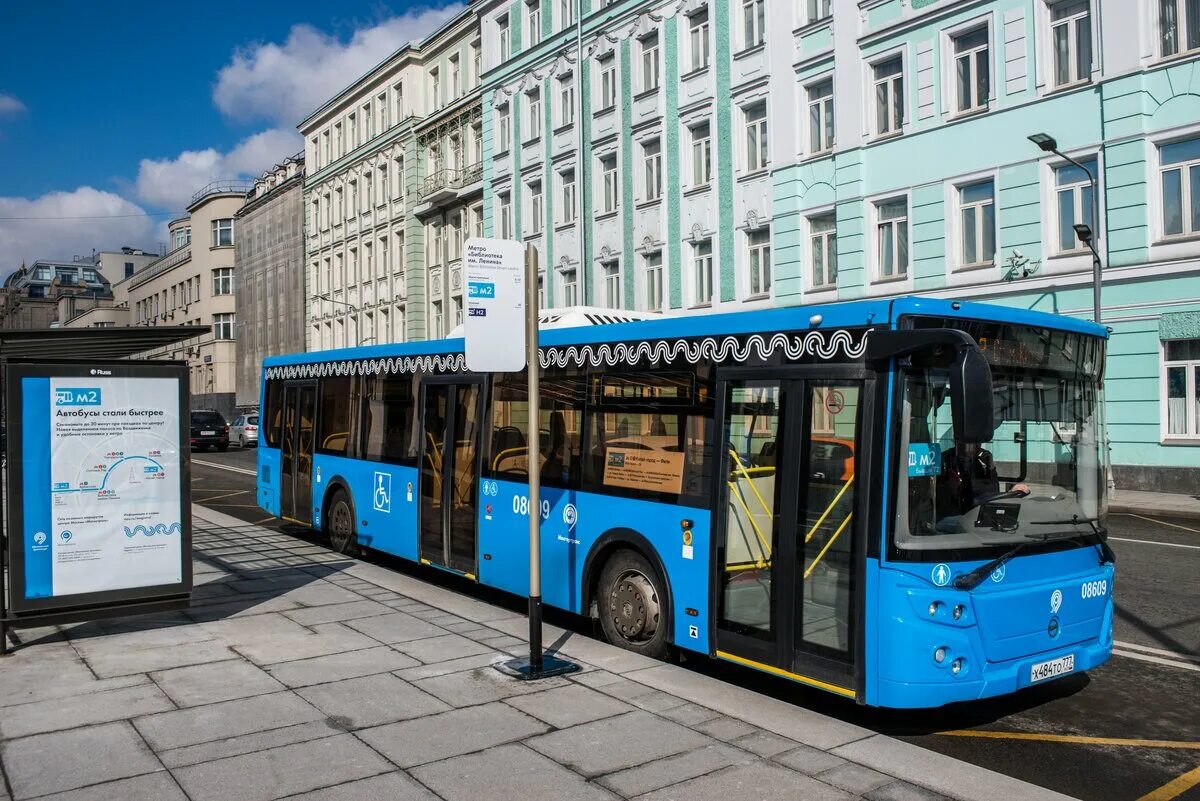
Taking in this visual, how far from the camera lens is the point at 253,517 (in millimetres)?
18562

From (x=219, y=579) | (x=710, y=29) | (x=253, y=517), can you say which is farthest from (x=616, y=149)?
(x=219, y=579)

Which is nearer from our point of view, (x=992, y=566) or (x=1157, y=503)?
(x=992, y=566)

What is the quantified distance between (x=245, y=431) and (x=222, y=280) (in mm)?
34917

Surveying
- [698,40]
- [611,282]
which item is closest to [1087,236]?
[698,40]

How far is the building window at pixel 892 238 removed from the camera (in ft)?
81.5

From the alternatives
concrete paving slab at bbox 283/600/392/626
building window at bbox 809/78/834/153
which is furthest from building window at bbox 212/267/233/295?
concrete paving slab at bbox 283/600/392/626

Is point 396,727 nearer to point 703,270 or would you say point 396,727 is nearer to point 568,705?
point 568,705

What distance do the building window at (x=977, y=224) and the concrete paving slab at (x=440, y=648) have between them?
18.4 metres

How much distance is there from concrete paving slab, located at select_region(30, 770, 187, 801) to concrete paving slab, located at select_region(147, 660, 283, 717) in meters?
1.33

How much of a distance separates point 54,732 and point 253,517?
13037mm

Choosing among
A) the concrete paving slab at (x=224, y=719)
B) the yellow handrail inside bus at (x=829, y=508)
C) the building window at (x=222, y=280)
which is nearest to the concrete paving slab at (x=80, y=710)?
the concrete paving slab at (x=224, y=719)

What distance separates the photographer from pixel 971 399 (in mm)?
5281

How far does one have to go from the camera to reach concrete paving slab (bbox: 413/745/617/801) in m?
4.98

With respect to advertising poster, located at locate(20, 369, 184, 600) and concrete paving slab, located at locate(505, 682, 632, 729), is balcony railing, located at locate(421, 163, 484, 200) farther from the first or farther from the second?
concrete paving slab, located at locate(505, 682, 632, 729)
